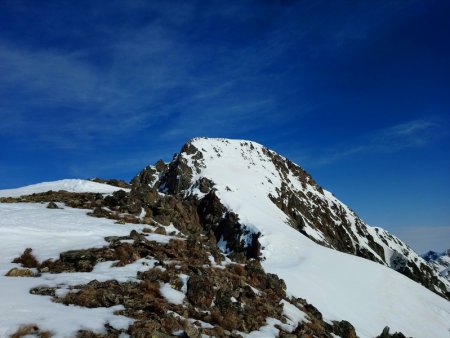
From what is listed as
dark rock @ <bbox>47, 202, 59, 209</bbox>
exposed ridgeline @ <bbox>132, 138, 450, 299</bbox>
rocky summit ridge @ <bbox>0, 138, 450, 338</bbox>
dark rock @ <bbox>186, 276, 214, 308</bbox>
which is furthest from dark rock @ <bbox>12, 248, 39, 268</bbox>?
exposed ridgeline @ <bbox>132, 138, 450, 299</bbox>

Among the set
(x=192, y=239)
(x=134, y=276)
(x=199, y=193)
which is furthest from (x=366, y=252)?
(x=134, y=276)

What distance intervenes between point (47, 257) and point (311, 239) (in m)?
64.1

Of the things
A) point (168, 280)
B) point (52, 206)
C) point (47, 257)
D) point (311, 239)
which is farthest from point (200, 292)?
point (311, 239)

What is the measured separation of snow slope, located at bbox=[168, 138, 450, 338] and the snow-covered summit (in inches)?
5.2

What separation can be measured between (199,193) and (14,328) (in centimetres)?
6481

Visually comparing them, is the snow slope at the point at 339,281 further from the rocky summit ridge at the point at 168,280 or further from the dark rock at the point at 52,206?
the dark rock at the point at 52,206

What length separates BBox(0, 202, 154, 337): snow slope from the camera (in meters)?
11.3

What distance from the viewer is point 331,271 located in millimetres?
39156

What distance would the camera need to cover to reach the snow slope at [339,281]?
95.8 feet

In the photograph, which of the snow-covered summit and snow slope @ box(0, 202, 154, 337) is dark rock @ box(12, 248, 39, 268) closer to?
snow slope @ box(0, 202, 154, 337)

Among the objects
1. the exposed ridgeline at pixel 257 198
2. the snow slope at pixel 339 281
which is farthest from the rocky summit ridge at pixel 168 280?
the exposed ridgeline at pixel 257 198

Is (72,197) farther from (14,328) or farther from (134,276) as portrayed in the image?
(14,328)

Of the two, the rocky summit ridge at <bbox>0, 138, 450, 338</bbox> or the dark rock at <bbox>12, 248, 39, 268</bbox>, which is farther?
the dark rock at <bbox>12, 248, 39, 268</bbox>

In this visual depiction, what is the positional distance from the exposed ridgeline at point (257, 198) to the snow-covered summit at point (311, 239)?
11.4 inches
